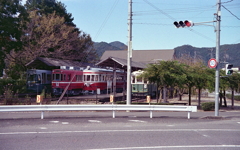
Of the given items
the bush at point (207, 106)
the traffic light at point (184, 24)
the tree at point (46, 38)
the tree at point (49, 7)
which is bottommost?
the bush at point (207, 106)

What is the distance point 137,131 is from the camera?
33.2ft

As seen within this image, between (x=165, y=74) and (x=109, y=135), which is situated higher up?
(x=165, y=74)

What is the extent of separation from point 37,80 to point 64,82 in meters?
2.91

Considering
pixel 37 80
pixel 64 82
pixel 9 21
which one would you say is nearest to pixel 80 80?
pixel 64 82

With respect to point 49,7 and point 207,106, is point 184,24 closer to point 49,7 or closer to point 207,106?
point 207,106

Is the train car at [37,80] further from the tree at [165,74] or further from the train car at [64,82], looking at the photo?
the tree at [165,74]

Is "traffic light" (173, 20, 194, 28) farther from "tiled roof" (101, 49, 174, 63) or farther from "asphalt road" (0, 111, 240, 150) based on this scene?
"tiled roof" (101, 49, 174, 63)

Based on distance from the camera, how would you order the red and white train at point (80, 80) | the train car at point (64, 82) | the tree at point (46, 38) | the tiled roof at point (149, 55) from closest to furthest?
the train car at point (64, 82)
the red and white train at point (80, 80)
the tree at point (46, 38)
the tiled roof at point (149, 55)

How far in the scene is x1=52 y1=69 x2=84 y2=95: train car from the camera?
28.4m

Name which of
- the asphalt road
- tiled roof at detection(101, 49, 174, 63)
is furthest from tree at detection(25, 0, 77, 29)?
the asphalt road

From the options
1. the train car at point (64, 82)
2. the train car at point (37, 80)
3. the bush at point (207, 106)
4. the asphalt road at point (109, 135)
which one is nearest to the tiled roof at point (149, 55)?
the train car at point (64, 82)

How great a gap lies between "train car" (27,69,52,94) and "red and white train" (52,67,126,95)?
1043 mm

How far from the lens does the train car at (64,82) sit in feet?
93.1

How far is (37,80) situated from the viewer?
2741 centimetres
